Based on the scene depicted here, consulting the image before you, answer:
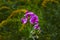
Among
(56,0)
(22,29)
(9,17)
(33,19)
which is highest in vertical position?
(56,0)

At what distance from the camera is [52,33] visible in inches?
175

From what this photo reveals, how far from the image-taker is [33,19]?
3.95m

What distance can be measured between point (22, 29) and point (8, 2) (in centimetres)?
110

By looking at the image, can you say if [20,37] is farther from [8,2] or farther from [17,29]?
[8,2]

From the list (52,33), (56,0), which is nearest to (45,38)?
(52,33)

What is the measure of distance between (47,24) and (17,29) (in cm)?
50

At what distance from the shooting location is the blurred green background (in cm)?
440

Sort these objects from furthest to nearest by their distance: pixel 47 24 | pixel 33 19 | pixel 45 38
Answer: pixel 47 24 < pixel 45 38 < pixel 33 19

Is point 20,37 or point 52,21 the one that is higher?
point 52,21

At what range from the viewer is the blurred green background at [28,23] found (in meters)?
4.40

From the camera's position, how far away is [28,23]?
4.35m

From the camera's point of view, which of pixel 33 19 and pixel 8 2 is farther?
pixel 8 2

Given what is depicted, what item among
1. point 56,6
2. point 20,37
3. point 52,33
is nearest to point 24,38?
point 20,37

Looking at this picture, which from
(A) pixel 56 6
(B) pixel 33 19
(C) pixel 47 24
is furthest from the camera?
(A) pixel 56 6
